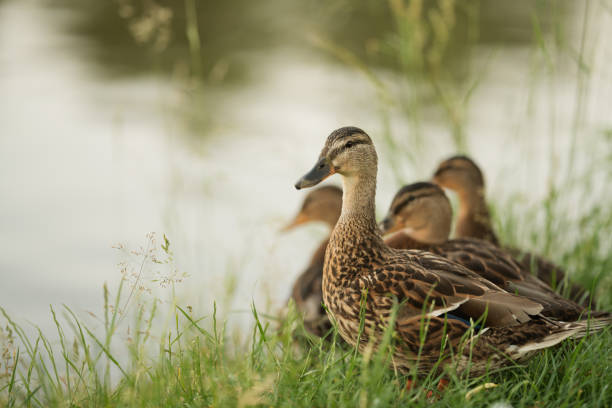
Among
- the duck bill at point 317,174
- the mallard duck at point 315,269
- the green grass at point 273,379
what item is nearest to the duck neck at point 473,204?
the mallard duck at point 315,269

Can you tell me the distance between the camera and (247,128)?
775cm

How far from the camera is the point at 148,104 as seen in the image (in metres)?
8.59

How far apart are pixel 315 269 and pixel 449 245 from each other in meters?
1.03

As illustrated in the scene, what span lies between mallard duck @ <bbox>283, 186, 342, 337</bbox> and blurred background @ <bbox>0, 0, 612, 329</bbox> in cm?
34

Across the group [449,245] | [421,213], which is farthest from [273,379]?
[421,213]

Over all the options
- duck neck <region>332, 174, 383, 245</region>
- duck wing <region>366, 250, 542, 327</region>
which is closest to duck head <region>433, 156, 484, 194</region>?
duck neck <region>332, 174, 383, 245</region>

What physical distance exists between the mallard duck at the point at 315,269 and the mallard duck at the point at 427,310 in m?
0.45

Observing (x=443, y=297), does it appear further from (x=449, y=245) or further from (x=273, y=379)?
(x=449, y=245)

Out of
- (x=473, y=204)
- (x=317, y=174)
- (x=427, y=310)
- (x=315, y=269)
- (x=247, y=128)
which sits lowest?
(x=315, y=269)

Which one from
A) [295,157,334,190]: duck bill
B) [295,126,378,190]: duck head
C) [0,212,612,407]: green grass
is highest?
[295,126,378,190]: duck head

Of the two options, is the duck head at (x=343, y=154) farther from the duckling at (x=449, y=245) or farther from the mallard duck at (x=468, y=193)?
the mallard duck at (x=468, y=193)

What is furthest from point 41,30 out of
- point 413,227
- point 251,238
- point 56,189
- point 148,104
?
point 413,227

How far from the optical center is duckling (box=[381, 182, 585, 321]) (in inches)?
113

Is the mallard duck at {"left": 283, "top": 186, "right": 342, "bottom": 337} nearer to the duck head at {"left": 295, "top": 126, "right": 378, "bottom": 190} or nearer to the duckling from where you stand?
the duckling
